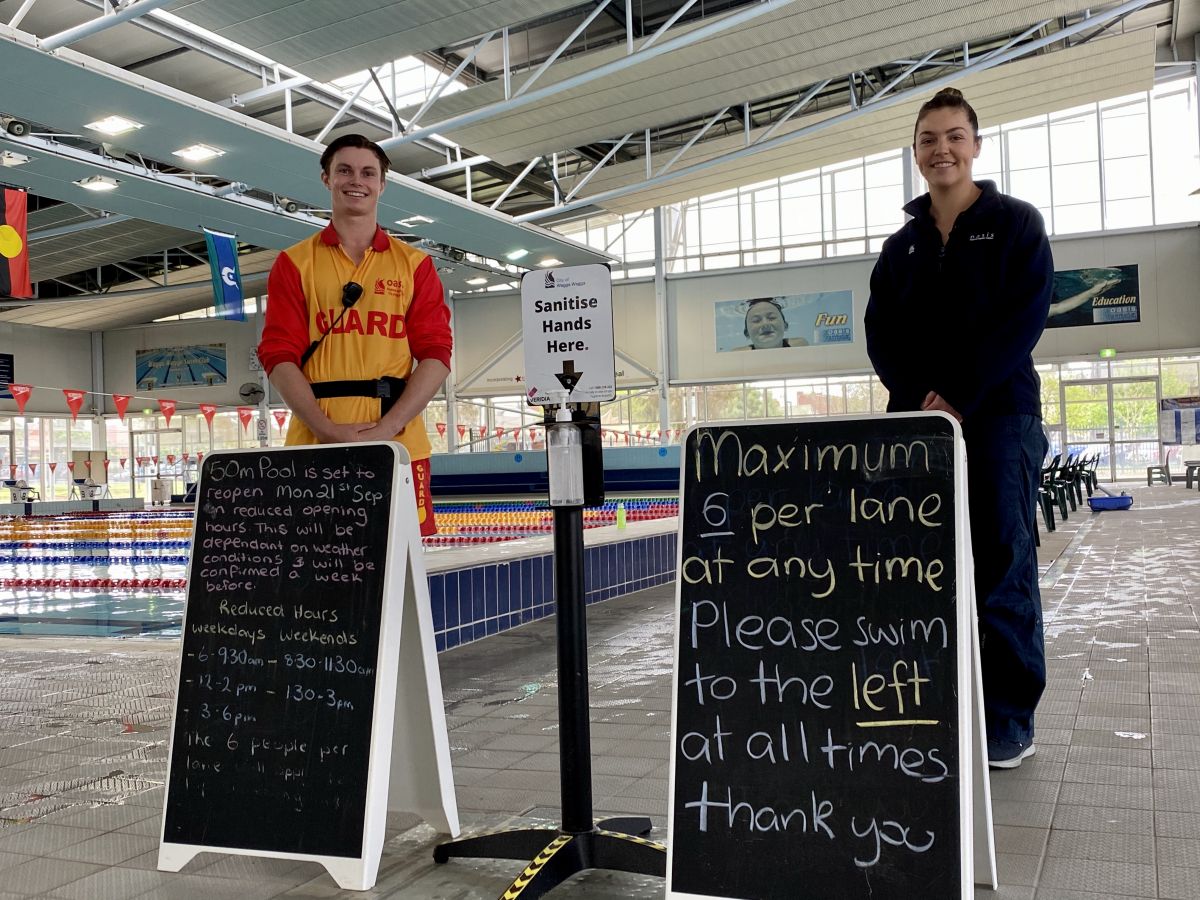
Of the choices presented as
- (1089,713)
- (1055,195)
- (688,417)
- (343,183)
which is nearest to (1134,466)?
(1055,195)

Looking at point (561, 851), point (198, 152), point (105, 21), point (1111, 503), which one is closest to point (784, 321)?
point (1111, 503)

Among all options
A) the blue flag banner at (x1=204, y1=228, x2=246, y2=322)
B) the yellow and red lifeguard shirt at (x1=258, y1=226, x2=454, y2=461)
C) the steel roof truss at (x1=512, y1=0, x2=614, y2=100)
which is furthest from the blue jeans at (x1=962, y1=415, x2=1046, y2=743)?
the blue flag banner at (x1=204, y1=228, x2=246, y2=322)

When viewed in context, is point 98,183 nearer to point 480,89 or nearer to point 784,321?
point 480,89

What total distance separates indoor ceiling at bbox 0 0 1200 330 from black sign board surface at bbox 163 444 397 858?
670 cm

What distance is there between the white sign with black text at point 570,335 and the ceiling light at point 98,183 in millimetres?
11721

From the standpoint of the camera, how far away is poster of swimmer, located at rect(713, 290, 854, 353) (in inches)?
839

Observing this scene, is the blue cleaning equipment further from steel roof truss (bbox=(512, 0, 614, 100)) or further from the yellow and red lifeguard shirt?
the yellow and red lifeguard shirt

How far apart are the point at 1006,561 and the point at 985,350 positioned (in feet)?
1.68

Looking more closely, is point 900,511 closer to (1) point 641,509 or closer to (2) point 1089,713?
(2) point 1089,713

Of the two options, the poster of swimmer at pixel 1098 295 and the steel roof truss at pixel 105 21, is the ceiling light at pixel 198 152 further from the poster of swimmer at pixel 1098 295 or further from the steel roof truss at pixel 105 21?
the poster of swimmer at pixel 1098 295

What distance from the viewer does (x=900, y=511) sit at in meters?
1.77

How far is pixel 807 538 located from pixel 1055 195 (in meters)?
20.7

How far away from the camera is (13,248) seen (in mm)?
10250

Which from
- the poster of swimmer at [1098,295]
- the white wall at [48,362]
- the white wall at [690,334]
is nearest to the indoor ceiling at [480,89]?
the white wall at [690,334]
